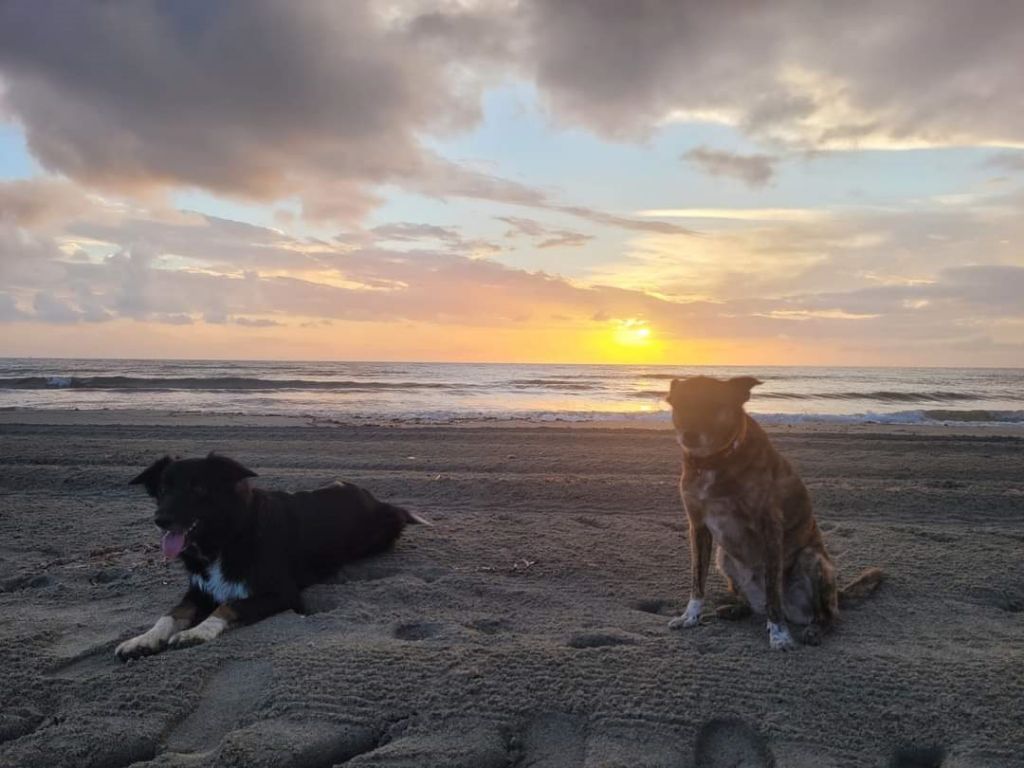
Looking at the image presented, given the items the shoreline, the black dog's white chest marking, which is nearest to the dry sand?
the black dog's white chest marking

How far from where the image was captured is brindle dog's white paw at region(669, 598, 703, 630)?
3977 millimetres

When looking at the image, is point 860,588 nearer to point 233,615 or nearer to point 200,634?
point 233,615

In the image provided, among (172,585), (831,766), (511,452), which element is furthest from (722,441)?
(511,452)

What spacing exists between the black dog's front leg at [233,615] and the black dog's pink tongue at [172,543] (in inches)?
16.7

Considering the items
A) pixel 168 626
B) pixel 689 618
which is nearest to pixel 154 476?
pixel 168 626

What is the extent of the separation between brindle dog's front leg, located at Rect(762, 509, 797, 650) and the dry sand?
0.11 metres

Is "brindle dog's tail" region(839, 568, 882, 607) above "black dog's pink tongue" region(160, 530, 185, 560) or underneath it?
underneath

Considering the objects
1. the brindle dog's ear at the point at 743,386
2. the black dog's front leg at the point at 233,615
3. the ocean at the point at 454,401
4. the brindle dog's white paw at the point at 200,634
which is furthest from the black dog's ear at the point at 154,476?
the ocean at the point at 454,401

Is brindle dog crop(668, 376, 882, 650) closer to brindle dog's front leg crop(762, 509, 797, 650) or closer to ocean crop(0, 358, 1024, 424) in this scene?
brindle dog's front leg crop(762, 509, 797, 650)

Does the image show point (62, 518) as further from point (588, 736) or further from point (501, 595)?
point (588, 736)

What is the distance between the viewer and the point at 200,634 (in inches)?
149

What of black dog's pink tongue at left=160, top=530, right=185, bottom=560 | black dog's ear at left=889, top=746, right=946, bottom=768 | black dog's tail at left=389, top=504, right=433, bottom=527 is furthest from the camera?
black dog's tail at left=389, top=504, right=433, bottom=527

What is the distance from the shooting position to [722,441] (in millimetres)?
3891

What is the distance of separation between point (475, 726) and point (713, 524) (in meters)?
1.84
